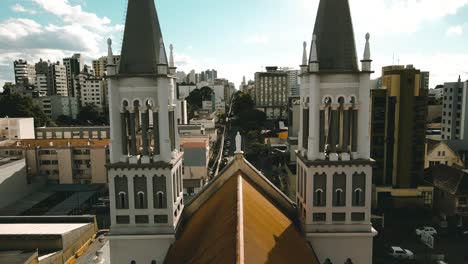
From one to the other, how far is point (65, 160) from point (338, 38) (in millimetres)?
54731

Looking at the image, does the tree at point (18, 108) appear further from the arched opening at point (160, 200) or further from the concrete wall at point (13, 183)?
the arched opening at point (160, 200)

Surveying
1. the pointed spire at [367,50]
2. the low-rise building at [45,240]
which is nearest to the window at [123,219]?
the pointed spire at [367,50]

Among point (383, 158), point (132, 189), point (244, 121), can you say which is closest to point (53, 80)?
point (244, 121)

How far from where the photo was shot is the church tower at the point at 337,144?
17.8m

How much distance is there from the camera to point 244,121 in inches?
4343

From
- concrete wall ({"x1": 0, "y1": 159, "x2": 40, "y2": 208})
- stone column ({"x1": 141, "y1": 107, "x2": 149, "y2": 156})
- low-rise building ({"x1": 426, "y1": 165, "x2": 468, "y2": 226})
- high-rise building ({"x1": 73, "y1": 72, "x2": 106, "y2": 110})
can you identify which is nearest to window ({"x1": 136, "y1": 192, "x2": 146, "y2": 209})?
stone column ({"x1": 141, "y1": 107, "x2": 149, "y2": 156})

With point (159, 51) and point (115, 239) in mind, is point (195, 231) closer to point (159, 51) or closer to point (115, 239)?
point (115, 239)

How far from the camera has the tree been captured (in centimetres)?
9781

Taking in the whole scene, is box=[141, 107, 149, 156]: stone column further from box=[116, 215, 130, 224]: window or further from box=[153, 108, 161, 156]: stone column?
box=[116, 215, 130, 224]: window

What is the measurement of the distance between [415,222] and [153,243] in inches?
1550

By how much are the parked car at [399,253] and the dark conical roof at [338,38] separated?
2631 cm

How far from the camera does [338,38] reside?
18.1 metres

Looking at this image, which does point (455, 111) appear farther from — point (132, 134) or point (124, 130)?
point (124, 130)

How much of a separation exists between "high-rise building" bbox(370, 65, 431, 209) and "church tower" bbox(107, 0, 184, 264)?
38.6m
